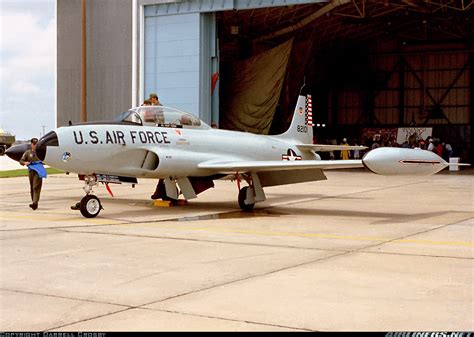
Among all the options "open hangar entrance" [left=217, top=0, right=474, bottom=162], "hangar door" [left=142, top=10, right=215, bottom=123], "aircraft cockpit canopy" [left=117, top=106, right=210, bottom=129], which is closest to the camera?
"aircraft cockpit canopy" [left=117, top=106, right=210, bottom=129]

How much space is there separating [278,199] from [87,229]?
6927 millimetres

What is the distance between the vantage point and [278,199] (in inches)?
617

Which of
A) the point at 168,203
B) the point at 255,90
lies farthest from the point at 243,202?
the point at 255,90

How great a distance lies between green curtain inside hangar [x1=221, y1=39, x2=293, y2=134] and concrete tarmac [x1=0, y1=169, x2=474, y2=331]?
2068cm

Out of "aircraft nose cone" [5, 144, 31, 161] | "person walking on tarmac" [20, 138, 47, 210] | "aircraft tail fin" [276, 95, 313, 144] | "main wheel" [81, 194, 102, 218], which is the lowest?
"main wheel" [81, 194, 102, 218]

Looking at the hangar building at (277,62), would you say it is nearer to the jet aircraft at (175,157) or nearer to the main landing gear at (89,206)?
the jet aircraft at (175,157)

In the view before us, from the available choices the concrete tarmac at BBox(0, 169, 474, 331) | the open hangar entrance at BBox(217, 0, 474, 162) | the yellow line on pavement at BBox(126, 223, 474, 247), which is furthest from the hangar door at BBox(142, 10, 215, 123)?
the yellow line on pavement at BBox(126, 223, 474, 247)

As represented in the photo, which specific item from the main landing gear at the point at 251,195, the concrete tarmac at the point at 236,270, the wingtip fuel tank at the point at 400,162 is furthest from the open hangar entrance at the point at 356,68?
the concrete tarmac at the point at 236,270

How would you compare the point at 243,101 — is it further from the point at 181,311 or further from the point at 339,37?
the point at 181,311

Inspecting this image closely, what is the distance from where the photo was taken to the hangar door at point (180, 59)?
27.0 meters

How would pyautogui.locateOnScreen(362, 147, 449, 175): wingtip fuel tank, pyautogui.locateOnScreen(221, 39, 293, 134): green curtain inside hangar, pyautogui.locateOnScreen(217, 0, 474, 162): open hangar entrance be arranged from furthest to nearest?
pyautogui.locateOnScreen(217, 0, 474, 162): open hangar entrance < pyautogui.locateOnScreen(221, 39, 293, 134): green curtain inside hangar < pyautogui.locateOnScreen(362, 147, 449, 175): wingtip fuel tank

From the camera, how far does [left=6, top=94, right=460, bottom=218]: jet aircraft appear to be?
35.7ft

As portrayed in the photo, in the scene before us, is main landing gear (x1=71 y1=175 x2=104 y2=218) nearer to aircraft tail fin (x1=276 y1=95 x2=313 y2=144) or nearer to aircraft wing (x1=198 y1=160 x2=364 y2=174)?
aircraft wing (x1=198 y1=160 x2=364 y2=174)

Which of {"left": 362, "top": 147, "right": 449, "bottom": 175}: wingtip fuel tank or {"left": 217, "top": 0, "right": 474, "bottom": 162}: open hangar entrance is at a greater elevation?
{"left": 217, "top": 0, "right": 474, "bottom": 162}: open hangar entrance
